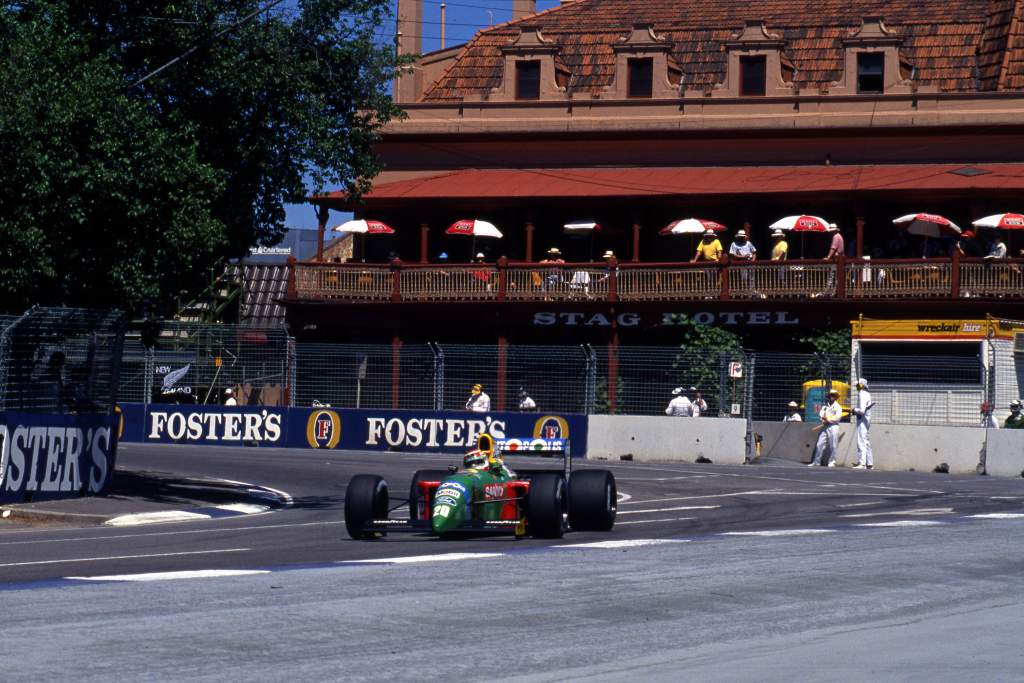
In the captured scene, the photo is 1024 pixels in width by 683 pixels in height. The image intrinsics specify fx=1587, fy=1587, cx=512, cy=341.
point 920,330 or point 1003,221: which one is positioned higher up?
point 1003,221

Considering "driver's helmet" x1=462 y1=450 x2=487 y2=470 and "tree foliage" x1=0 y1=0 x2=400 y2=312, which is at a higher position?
"tree foliage" x1=0 y1=0 x2=400 y2=312

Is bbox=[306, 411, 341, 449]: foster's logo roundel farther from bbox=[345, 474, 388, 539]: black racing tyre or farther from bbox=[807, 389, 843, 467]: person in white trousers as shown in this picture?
bbox=[345, 474, 388, 539]: black racing tyre

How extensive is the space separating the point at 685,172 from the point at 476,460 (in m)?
30.3

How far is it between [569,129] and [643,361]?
566 inches

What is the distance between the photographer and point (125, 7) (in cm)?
2069

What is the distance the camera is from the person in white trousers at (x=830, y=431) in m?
30.1

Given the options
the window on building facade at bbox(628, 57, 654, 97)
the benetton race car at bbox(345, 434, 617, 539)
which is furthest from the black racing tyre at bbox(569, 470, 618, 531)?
the window on building facade at bbox(628, 57, 654, 97)

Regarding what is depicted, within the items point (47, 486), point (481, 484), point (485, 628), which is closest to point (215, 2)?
point (47, 486)

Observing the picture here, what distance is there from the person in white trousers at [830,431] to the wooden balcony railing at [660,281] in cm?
889

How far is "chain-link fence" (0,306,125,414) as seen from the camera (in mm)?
19250

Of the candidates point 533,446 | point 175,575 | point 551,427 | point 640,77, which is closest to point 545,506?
point 533,446

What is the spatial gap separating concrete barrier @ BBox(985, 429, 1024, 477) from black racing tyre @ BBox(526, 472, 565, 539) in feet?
50.5

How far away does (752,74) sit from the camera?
45062mm

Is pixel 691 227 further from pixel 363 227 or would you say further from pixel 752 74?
pixel 363 227
